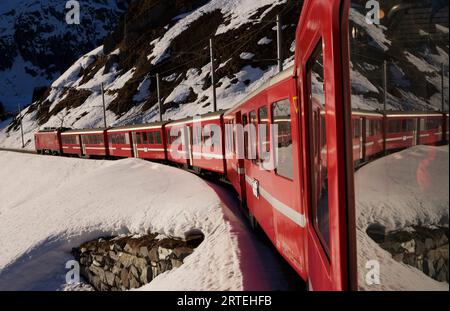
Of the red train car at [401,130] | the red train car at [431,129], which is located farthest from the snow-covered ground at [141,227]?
the red train car at [431,129]

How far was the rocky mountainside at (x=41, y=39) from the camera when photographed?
142625mm

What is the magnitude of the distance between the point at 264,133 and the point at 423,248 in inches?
182

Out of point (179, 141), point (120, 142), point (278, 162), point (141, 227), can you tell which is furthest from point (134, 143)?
point (278, 162)

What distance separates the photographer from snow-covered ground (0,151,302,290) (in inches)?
274

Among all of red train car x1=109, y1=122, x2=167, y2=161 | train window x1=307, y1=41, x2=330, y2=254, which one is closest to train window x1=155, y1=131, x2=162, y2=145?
red train car x1=109, y1=122, x2=167, y2=161

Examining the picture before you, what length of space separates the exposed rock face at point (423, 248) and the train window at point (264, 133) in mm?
4013

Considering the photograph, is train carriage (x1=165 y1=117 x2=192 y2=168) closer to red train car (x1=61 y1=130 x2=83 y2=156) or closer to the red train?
the red train

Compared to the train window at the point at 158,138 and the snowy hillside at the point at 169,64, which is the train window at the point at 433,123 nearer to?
the train window at the point at 158,138

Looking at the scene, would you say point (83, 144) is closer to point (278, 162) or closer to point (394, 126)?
point (278, 162)

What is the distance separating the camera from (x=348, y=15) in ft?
7.22

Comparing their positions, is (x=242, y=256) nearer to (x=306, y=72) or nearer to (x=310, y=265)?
(x=310, y=265)

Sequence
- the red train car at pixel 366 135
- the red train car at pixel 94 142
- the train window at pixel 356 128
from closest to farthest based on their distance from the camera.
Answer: the red train car at pixel 366 135 < the train window at pixel 356 128 < the red train car at pixel 94 142

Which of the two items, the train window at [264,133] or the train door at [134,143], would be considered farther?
the train door at [134,143]

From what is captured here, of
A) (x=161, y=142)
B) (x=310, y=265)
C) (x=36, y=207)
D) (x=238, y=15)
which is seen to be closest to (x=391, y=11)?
(x=310, y=265)
